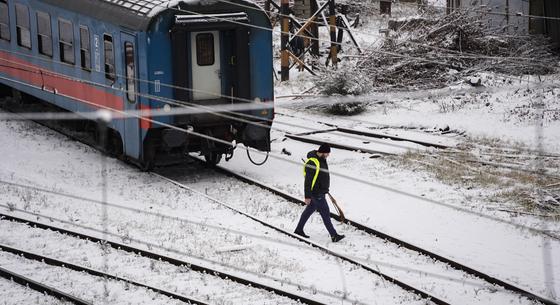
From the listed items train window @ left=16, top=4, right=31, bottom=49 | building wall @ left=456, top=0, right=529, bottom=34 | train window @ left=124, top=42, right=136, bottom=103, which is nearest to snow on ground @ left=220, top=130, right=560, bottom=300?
train window @ left=124, top=42, right=136, bottom=103

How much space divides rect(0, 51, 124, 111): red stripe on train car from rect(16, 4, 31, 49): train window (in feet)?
1.54

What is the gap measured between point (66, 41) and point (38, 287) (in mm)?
8606

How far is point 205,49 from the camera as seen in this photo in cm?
1677

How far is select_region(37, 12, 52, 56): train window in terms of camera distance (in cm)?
1962

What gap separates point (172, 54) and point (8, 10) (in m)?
7.50

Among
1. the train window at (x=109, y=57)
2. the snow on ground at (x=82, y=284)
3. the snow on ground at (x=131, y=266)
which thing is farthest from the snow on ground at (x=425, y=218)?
the snow on ground at (x=82, y=284)

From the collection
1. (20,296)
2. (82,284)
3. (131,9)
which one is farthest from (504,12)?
(20,296)

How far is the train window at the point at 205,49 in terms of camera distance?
54.6ft

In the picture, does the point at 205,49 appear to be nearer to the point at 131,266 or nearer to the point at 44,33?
the point at 44,33

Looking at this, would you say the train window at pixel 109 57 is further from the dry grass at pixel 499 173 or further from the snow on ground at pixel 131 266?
the dry grass at pixel 499 173

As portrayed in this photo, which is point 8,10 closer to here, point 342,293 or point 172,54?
point 172,54

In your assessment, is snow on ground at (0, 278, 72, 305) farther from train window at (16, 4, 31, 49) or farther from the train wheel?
train window at (16, 4, 31, 49)

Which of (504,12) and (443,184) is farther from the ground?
(504,12)

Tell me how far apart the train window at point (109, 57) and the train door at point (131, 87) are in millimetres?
497
